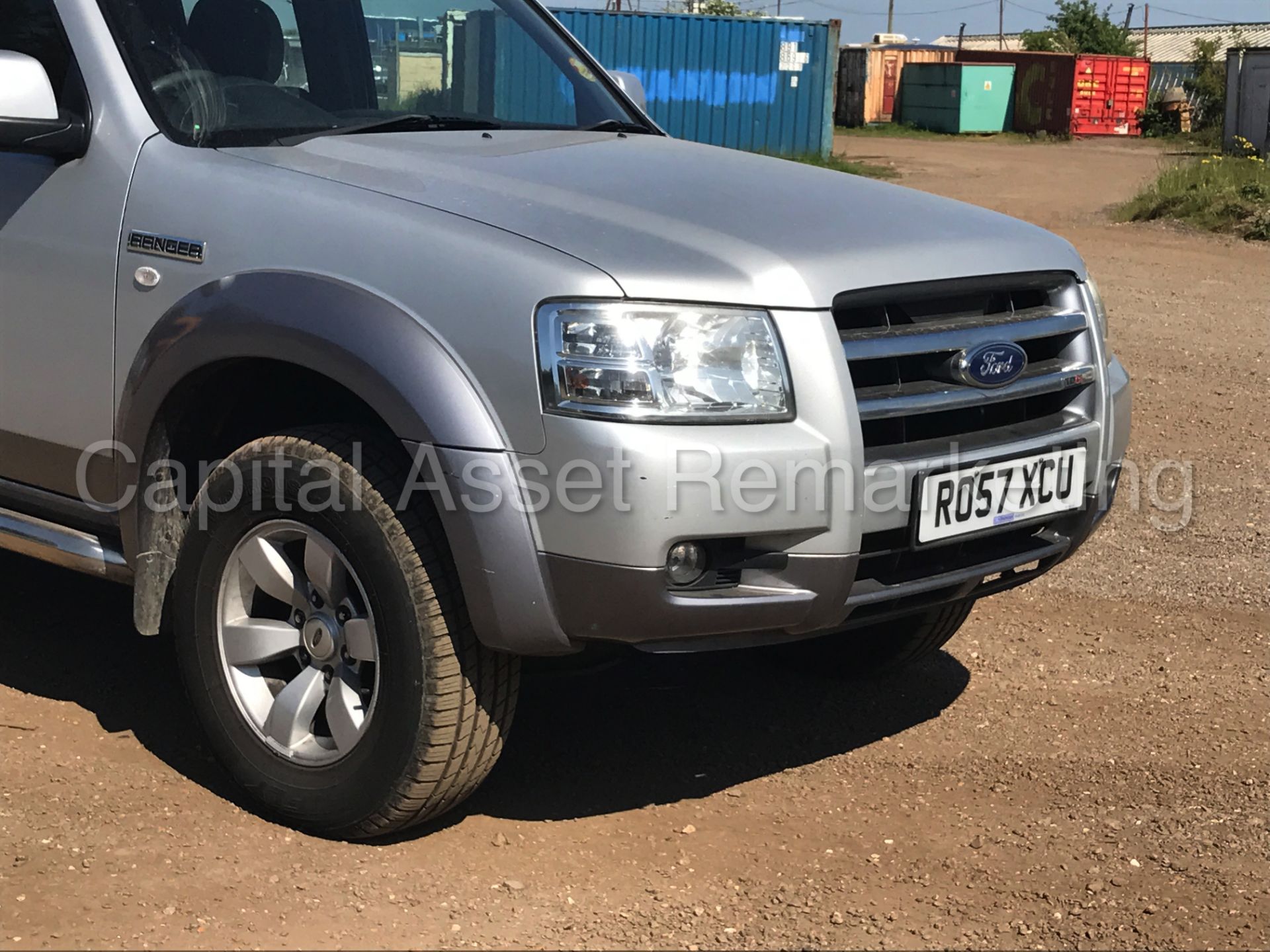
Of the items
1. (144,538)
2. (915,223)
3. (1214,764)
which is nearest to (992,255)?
(915,223)

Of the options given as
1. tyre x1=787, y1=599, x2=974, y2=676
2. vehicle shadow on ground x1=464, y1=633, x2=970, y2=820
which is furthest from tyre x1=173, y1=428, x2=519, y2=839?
tyre x1=787, y1=599, x2=974, y2=676

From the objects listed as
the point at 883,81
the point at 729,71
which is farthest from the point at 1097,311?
the point at 883,81

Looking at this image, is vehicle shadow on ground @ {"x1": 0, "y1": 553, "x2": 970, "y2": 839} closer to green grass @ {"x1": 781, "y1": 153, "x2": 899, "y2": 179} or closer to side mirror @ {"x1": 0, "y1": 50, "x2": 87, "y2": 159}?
side mirror @ {"x1": 0, "y1": 50, "x2": 87, "y2": 159}

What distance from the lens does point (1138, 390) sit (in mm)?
7328

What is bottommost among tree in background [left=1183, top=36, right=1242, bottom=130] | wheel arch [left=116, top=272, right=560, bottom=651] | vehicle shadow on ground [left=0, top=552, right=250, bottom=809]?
vehicle shadow on ground [left=0, top=552, right=250, bottom=809]

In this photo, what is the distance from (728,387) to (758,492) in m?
0.19

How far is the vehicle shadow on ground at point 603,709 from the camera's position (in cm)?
326

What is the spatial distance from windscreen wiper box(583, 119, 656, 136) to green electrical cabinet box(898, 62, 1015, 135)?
33313 millimetres

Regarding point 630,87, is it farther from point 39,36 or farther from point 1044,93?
point 1044,93

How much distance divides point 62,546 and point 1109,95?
3705 centimetres

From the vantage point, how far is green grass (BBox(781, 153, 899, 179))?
69.6ft

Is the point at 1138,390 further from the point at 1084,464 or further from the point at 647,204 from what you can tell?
the point at 647,204

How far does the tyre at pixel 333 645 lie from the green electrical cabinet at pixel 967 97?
34.9 m

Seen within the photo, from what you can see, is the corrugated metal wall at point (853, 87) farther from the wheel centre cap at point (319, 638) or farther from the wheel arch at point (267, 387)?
the wheel centre cap at point (319, 638)
